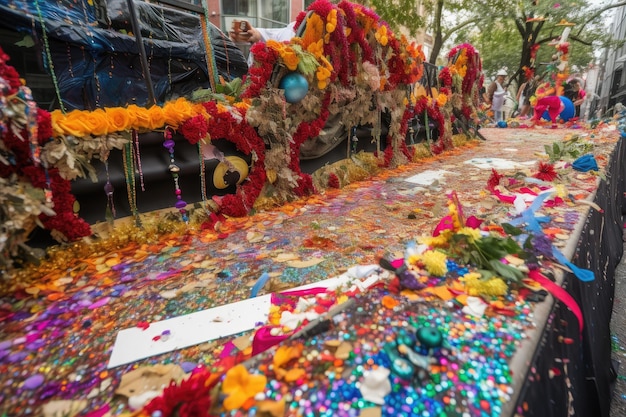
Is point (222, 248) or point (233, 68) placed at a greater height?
point (233, 68)

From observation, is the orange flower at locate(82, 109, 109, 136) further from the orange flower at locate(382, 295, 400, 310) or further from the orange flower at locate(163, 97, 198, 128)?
the orange flower at locate(382, 295, 400, 310)

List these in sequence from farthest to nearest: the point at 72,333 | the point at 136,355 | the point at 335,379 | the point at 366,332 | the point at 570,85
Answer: the point at 570,85
the point at 72,333
the point at 136,355
the point at 366,332
the point at 335,379

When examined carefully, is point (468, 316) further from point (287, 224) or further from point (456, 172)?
point (456, 172)

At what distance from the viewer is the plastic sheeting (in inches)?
Answer: 151

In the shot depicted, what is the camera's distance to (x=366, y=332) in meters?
0.98

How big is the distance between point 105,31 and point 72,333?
4299 millimetres

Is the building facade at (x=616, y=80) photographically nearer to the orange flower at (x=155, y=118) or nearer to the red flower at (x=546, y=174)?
the red flower at (x=546, y=174)

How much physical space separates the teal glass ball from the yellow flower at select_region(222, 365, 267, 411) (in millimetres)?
421

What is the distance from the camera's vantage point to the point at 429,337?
881 millimetres

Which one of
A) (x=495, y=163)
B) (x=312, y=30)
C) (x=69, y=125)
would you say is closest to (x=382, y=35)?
(x=312, y=30)

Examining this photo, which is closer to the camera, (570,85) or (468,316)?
(468,316)

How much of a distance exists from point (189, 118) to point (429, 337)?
7.47ft

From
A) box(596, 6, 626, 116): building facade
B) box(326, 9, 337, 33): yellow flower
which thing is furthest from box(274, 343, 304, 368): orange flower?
box(596, 6, 626, 116): building facade

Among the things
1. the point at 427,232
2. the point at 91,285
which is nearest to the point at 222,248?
the point at 91,285
